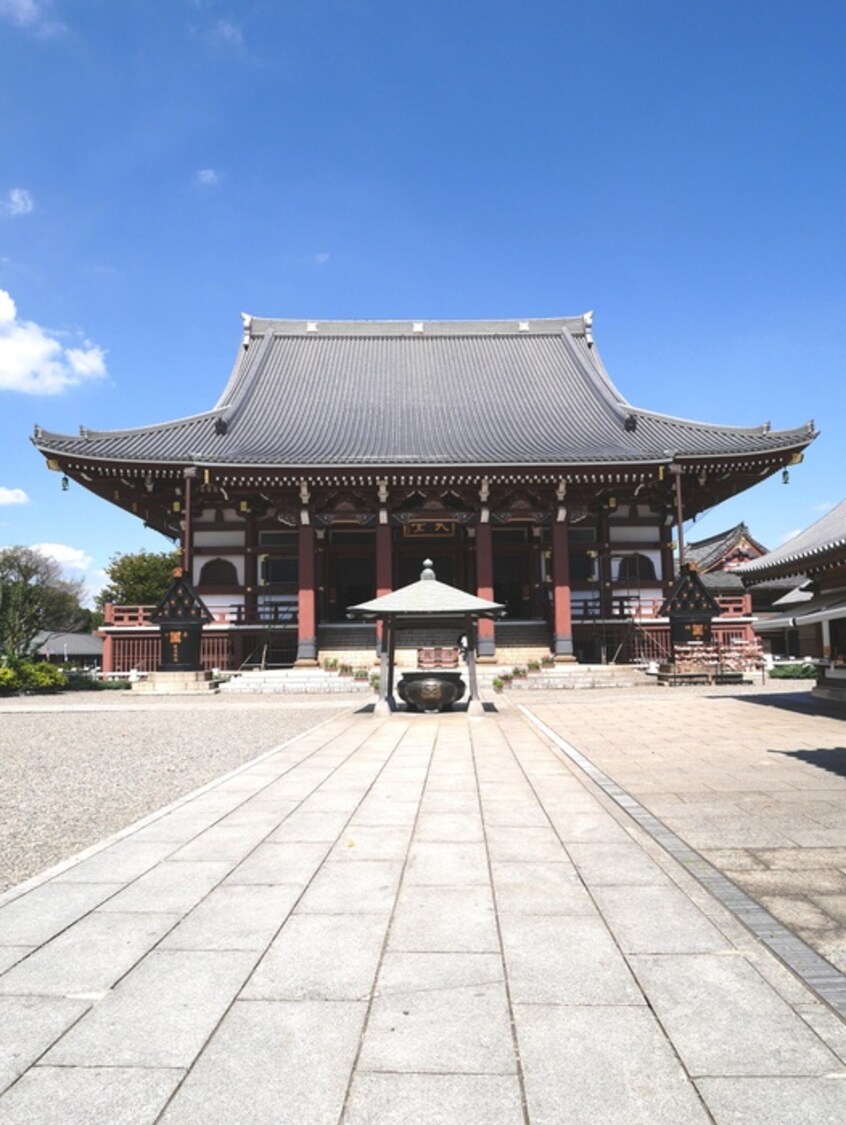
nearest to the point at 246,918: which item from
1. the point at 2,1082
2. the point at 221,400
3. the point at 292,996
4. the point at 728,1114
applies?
the point at 292,996

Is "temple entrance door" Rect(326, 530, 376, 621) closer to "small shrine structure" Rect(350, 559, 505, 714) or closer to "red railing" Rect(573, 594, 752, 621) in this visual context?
"red railing" Rect(573, 594, 752, 621)

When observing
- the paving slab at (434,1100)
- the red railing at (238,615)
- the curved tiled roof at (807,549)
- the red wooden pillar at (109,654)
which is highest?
the curved tiled roof at (807,549)

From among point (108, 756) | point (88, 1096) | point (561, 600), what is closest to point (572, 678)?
point (561, 600)

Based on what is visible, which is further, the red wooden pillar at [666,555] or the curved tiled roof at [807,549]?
the red wooden pillar at [666,555]

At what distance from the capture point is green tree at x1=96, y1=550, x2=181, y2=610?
4684 centimetres

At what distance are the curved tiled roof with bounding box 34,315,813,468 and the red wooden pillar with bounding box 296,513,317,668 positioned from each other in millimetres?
2733

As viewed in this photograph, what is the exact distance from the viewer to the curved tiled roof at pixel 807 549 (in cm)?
1218

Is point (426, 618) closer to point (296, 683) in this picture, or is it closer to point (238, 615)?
point (296, 683)

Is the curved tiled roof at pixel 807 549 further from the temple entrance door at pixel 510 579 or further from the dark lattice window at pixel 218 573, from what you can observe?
the dark lattice window at pixel 218 573

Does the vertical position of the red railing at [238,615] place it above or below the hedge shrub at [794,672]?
above

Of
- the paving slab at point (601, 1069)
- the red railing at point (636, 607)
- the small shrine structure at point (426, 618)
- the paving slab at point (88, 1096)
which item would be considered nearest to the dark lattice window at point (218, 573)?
the small shrine structure at point (426, 618)

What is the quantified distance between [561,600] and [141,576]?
116 ft

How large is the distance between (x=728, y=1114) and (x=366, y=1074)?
1.12m

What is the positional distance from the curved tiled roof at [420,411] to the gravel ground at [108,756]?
8406 mm
